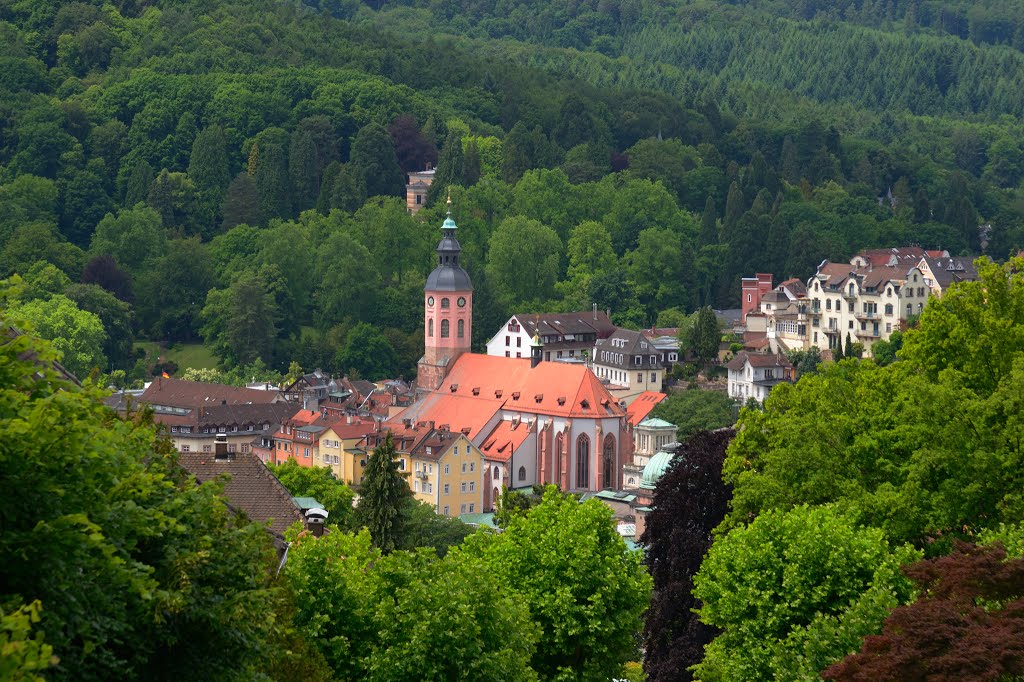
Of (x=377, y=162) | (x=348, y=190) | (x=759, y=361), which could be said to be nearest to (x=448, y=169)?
(x=377, y=162)

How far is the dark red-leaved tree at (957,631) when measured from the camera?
91.7 ft

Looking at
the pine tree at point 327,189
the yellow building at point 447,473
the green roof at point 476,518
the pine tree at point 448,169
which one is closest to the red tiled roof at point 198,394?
the yellow building at point 447,473

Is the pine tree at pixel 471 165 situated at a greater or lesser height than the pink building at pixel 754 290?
greater

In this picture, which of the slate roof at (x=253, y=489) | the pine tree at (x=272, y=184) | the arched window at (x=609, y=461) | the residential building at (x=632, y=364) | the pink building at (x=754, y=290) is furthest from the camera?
the pine tree at (x=272, y=184)

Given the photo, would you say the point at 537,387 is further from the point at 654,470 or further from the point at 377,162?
the point at 377,162

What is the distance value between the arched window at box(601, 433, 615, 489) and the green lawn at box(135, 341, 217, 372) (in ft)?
118

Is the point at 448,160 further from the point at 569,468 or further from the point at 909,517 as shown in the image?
the point at 909,517

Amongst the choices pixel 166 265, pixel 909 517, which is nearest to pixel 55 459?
pixel 909 517

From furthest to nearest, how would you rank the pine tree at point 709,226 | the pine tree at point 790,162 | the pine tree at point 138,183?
the pine tree at point 790,162, the pine tree at point 138,183, the pine tree at point 709,226

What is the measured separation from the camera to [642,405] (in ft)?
346

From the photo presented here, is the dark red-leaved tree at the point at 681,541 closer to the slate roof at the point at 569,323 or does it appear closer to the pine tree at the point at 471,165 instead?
the slate roof at the point at 569,323

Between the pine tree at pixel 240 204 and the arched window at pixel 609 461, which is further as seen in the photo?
the pine tree at pixel 240 204

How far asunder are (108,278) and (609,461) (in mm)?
46586

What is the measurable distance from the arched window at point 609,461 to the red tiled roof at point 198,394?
18799mm
